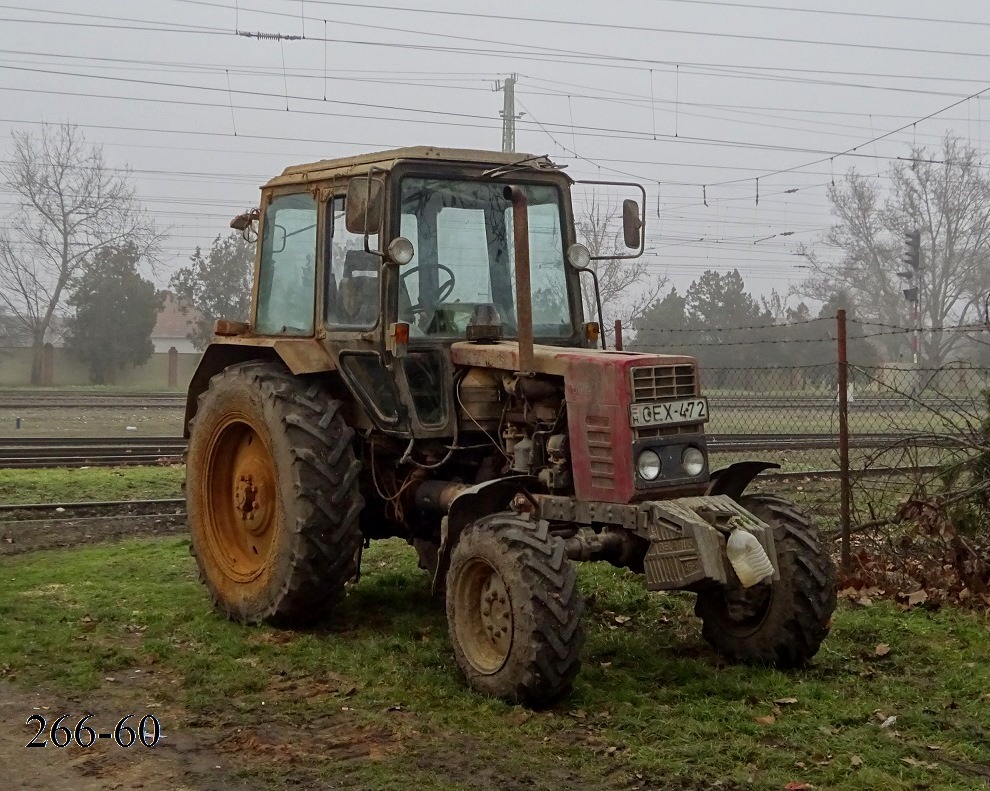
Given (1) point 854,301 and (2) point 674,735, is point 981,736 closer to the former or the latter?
(2) point 674,735

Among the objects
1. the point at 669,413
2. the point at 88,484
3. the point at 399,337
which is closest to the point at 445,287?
the point at 399,337

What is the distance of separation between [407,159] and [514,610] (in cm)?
279

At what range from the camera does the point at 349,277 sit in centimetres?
717

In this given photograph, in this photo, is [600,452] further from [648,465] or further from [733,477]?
[733,477]

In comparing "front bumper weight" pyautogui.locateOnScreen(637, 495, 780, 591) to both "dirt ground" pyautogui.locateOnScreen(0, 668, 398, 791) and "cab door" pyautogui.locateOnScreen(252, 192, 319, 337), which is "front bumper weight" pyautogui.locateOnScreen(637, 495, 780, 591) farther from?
"cab door" pyautogui.locateOnScreen(252, 192, 319, 337)

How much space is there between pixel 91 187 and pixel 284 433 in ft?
123

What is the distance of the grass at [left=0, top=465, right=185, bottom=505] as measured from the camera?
12305 millimetres

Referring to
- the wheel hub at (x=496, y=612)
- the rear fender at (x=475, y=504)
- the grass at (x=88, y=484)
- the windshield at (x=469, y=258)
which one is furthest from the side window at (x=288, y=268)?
the grass at (x=88, y=484)

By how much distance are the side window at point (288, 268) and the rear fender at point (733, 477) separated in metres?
2.66

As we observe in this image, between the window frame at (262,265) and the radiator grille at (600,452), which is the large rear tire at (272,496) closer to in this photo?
the window frame at (262,265)

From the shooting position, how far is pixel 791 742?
504 centimetres

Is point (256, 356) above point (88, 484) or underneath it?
above

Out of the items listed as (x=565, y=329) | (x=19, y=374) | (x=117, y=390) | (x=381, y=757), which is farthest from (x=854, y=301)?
(x=381, y=757)

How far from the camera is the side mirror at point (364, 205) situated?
6.25 meters
